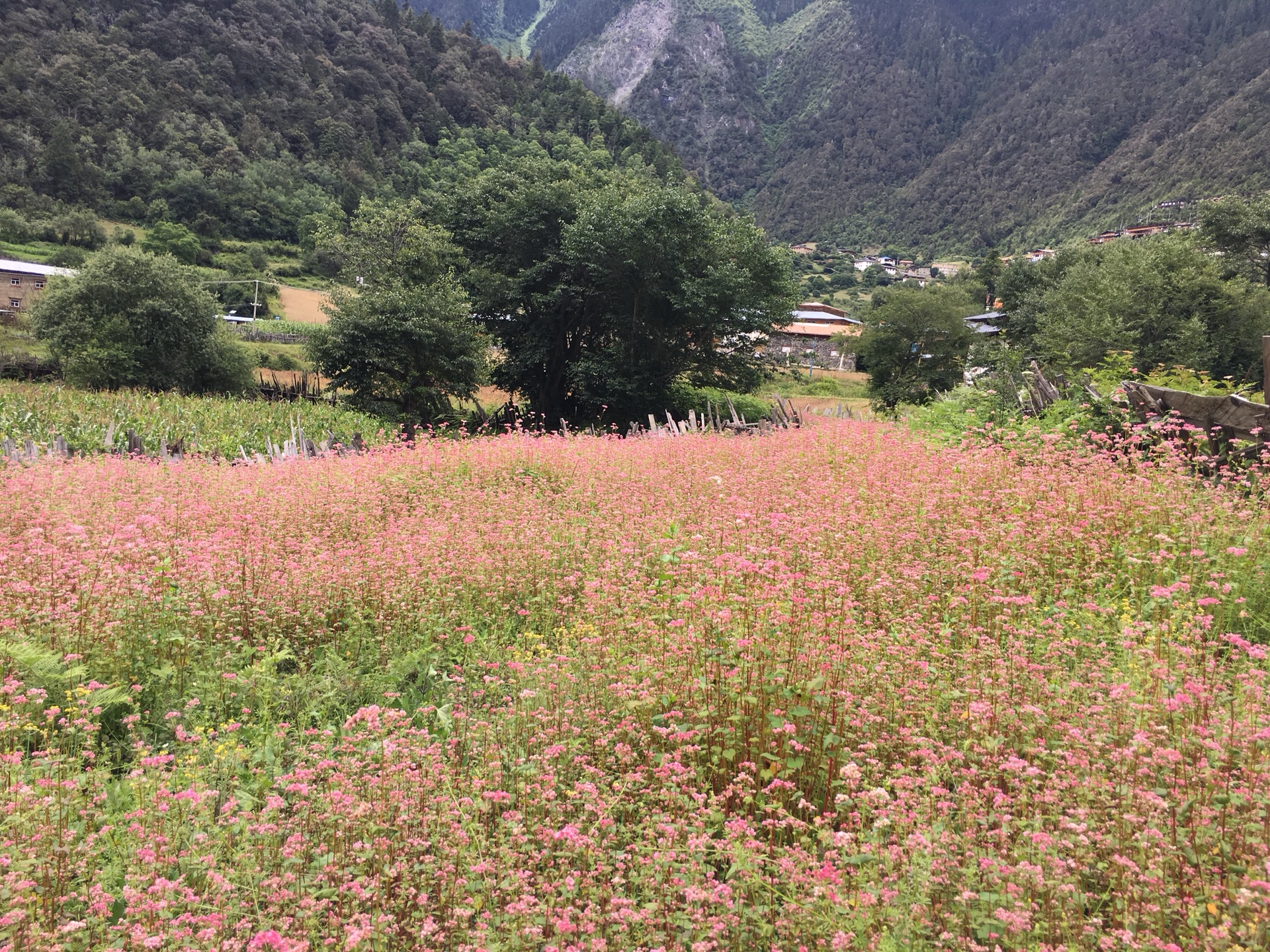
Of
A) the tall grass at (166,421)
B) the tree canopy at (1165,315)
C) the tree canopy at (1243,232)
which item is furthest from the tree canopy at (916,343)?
the tall grass at (166,421)

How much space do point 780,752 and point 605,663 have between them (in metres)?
1.14

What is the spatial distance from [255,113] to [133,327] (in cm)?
9825

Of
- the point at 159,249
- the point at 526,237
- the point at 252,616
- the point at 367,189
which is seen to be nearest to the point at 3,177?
the point at 159,249

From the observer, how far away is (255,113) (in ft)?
361

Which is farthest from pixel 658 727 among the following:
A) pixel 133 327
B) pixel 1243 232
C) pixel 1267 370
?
pixel 1243 232

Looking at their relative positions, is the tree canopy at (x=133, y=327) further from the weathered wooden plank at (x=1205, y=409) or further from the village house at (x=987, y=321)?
the village house at (x=987, y=321)

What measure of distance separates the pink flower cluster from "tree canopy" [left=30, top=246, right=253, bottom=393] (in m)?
30.3

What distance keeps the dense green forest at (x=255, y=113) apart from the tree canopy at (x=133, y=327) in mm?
59460

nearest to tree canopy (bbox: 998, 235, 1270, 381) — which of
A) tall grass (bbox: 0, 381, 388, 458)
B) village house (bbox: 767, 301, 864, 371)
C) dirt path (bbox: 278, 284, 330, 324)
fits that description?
village house (bbox: 767, 301, 864, 371)

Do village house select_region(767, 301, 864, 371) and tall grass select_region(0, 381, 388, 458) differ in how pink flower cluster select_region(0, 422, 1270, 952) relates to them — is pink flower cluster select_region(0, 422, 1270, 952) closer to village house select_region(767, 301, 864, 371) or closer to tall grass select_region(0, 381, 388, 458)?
tall grass select_region(0, 381, 388, 458)

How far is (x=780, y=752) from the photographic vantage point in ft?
11.3

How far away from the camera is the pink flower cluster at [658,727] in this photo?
95.7 inches

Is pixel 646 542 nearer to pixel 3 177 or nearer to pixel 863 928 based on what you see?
pixel 863 928

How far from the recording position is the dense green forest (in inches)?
3580
